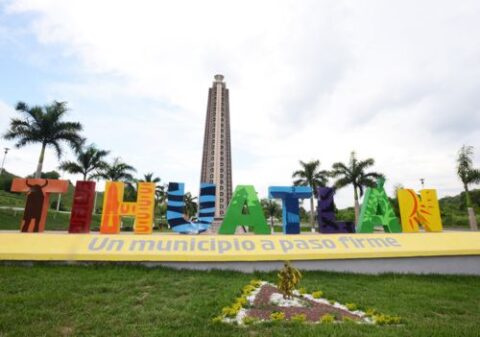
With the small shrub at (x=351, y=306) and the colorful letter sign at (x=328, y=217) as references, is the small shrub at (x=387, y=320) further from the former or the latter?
the colorful letter sign at (x=328, y=217)

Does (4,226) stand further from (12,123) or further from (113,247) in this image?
(113,247)

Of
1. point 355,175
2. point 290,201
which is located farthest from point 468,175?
point 290,201

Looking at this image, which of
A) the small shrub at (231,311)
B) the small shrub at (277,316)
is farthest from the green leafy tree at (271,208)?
the small shrub at (277,316)

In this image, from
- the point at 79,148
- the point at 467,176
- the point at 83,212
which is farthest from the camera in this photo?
the point at 467,176

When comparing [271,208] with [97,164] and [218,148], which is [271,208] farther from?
[97,164]

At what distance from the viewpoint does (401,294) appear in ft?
37.0

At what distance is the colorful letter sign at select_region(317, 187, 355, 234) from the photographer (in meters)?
18.5

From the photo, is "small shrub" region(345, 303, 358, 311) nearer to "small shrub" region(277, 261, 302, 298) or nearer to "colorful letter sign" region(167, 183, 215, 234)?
"small shrub" region(277, 261, 302, 298)

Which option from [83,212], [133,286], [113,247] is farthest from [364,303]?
[83,212]

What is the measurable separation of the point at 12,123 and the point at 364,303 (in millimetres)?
35120

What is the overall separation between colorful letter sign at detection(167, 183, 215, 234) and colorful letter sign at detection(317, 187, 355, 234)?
25.5ft

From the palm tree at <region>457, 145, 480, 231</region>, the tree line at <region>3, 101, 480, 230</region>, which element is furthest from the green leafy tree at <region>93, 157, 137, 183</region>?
the palm tree at <region>457, 145, 480, 231</region>

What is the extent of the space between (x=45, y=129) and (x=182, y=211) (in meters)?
21.7

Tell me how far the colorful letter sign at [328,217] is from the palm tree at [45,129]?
27.7 meters
